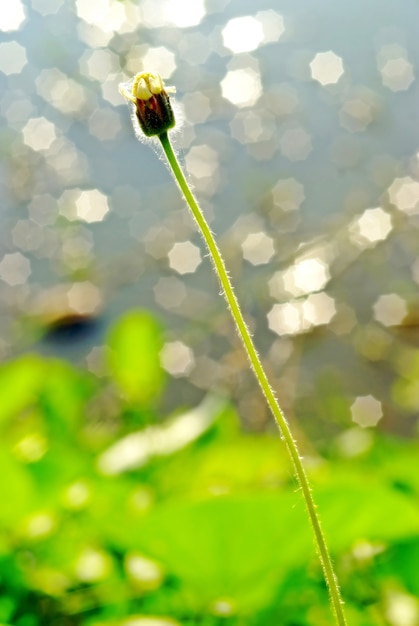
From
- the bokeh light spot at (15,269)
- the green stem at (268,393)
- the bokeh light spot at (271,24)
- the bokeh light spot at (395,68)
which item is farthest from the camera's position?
the bokeh light spot at (271,24)

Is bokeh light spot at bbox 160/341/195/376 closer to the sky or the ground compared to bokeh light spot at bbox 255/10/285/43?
closer to the ground

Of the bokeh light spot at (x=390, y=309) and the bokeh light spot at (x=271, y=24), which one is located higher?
the bokeh light spot at (x=271, y=24)

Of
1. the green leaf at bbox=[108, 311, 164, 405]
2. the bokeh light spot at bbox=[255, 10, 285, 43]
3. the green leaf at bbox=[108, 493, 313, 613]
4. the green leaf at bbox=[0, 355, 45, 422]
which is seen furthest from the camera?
the bokeh light spot at bbox=[255, 10, 285, 43]

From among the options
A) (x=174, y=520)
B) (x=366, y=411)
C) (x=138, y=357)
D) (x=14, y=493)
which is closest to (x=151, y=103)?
(x=174, y=520)

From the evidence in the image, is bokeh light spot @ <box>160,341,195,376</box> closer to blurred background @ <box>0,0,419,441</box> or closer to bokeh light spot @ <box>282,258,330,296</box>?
blurred background @ <box>0,0,419,441</box>

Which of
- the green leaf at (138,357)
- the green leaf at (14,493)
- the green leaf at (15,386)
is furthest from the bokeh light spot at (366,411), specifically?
the green leaf at (14,493)

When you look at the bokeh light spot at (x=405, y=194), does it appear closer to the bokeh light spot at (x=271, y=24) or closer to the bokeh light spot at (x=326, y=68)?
the bokeh light spot at (x=326, y=68)

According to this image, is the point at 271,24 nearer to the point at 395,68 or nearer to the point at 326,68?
the point at 326,68

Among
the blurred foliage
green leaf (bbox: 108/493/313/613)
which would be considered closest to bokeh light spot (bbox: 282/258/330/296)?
the blurred foliage
